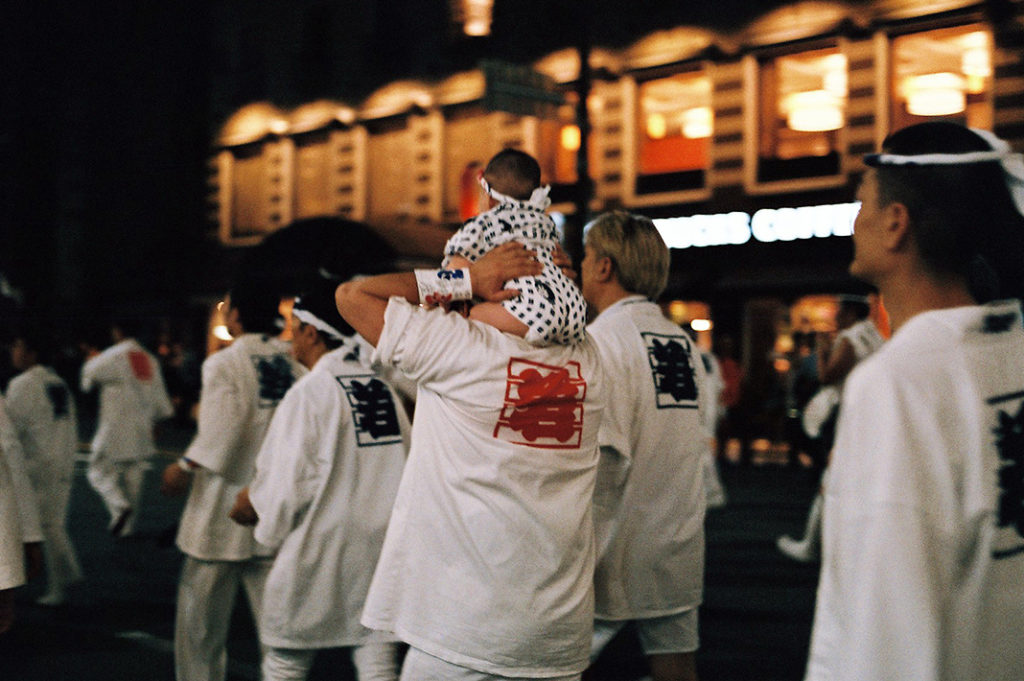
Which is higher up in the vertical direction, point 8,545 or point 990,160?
point 990,160

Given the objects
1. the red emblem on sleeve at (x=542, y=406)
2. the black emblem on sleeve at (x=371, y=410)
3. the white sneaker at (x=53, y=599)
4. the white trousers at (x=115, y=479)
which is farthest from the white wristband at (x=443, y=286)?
the white trousers at (x=115, y=479)

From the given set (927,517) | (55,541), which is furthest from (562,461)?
(55,541)

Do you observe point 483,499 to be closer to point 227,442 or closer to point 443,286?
point 443,286

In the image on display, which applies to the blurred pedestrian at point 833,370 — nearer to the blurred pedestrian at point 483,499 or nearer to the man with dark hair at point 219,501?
the man with dark hair at point 219,501

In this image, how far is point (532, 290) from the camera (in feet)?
8.51

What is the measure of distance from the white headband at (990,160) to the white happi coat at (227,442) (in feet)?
11.6

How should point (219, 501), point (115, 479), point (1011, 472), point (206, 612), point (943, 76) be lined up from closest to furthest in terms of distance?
point (1011, 472)
point (206, 612)
point (219, 501)
point (115, 479)
point (943, 76)

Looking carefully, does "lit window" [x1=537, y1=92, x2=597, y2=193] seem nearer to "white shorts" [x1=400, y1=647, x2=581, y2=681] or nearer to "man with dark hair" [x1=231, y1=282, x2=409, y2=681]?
"man with dark hair" [x1=231, y1=282, x2=409, y2=681]

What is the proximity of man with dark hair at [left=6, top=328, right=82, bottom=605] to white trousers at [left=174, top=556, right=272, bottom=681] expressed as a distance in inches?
114

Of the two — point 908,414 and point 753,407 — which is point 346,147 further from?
point 908,414

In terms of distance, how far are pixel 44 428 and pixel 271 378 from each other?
3062 millimetres

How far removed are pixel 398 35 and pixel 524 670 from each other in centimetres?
2250

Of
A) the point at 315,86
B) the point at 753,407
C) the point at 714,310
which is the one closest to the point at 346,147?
the point at 315,86

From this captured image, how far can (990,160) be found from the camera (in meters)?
1.71
